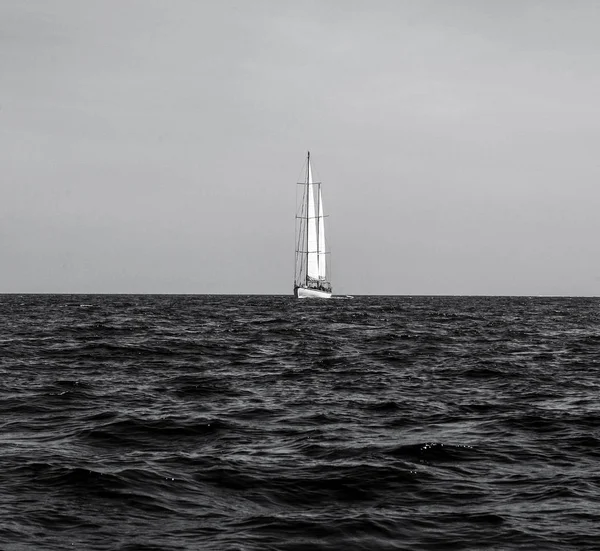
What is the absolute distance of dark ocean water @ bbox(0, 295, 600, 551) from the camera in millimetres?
9492

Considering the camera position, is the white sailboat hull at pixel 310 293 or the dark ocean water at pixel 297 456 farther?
the white sailboat hull at pixel 310 293

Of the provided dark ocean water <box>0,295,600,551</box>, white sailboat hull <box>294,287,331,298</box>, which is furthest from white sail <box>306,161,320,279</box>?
dark ocean water <box>0,295,600,551</box>

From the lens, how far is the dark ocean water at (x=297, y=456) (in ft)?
31.1

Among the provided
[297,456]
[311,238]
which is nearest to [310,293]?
[311,238]

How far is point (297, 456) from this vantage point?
13.3 m

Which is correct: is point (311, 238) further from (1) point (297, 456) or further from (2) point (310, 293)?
(1) point (297, 456)

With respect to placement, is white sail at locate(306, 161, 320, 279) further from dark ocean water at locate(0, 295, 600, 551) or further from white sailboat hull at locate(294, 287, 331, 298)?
dark ocean water at locate(0, 295, 600, 551)

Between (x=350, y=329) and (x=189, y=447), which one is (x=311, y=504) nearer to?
(x=189, y=447)

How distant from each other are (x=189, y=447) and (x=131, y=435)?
157 centimetres

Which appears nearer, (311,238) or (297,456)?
(297,456)

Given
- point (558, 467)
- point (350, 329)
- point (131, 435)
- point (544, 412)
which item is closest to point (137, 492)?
point (131, 435)

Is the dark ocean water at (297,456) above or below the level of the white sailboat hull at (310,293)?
below

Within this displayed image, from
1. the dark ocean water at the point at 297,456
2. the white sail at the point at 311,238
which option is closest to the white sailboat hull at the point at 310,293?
the white sail at the point at 311,238

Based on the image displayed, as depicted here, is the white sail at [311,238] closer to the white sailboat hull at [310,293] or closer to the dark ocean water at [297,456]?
the white sailboat hull at [310,293]
